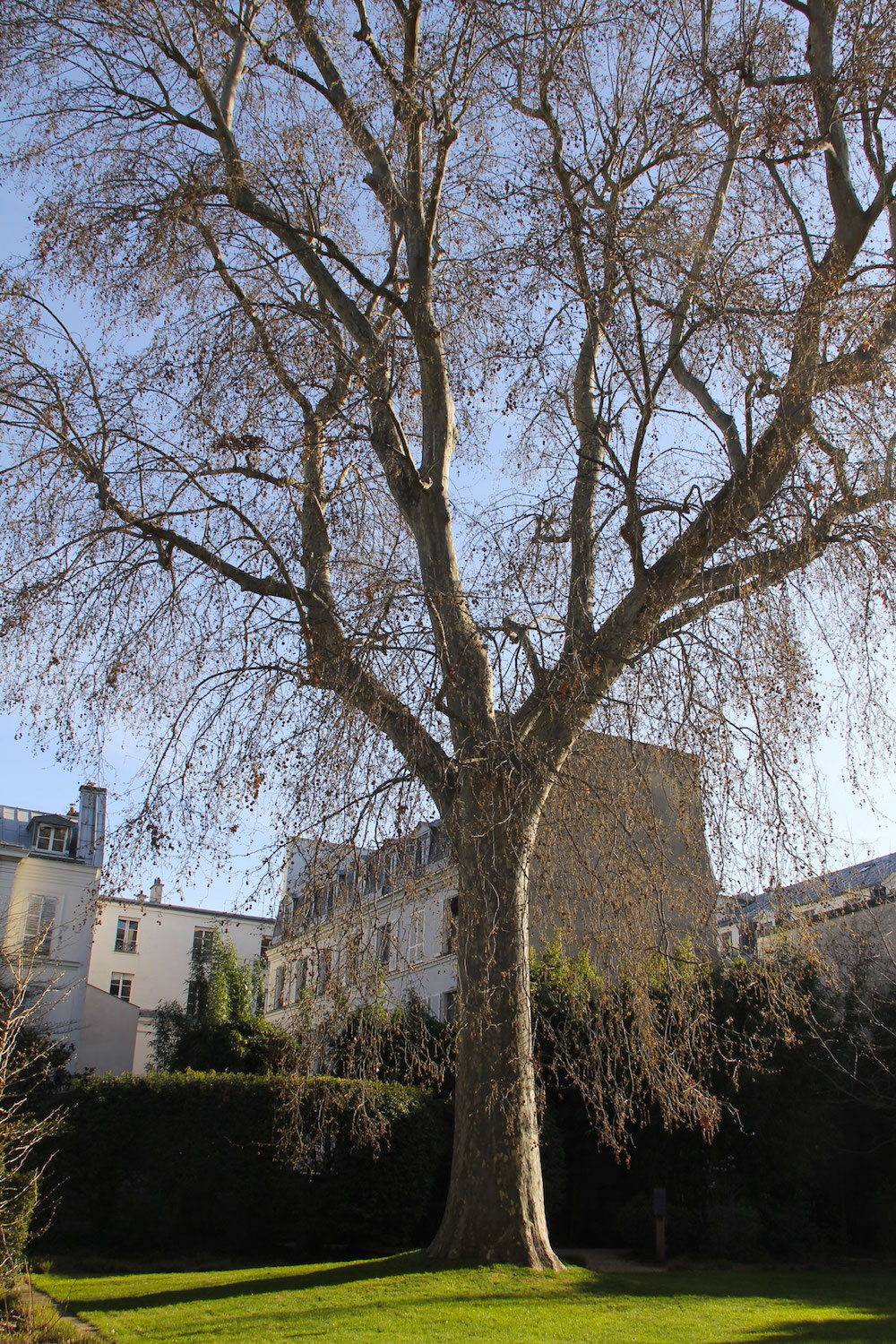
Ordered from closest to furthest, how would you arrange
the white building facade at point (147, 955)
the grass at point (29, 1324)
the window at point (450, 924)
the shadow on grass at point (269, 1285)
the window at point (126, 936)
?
1. the grass at point (29, 1324)
2. the window at point (450, 924)
3. the shadow on grass at point (269, 1285)
4. the white building facade at point (147, 955)
5. the window at point (126, 936)

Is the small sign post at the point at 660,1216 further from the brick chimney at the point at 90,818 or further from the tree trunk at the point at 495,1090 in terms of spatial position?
the brick chimney at the point at 90,818

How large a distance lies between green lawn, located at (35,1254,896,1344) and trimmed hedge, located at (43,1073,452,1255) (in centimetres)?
218

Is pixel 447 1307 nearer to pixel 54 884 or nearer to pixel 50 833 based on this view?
pixel 54 884

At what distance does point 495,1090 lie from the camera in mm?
7898

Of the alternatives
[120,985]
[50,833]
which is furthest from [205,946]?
[120,985]

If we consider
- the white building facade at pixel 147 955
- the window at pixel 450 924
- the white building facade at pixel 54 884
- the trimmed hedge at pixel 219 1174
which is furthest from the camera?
the white building facade at pixel 147 955

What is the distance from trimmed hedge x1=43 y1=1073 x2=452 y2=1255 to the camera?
11852mm

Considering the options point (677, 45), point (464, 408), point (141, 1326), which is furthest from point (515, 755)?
point (677, 45)

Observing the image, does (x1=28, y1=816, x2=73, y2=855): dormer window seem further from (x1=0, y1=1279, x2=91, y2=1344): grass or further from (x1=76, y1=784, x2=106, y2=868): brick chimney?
(x1=0, y1=1279, x2=91, y2=1344): grass

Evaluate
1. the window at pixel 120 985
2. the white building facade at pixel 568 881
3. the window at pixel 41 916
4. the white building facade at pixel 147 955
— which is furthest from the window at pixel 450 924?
the window at pixel 120 985

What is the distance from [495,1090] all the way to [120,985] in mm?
31436

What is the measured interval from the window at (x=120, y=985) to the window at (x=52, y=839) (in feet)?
28.7

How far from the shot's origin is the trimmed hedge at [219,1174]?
38.9 feet

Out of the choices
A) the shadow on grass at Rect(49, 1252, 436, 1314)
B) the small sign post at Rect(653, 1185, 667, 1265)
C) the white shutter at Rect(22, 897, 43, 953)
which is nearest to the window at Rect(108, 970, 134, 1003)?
the white shutter at Rect(22, 897, 43, 953)
